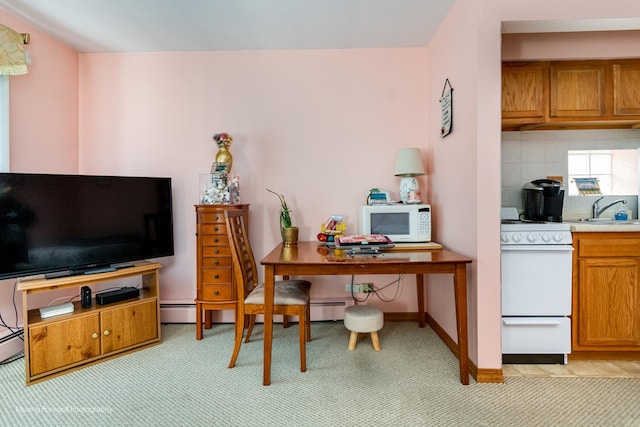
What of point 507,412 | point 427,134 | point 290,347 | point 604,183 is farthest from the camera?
point 427,134

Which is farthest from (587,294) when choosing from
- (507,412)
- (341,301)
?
(341,301)

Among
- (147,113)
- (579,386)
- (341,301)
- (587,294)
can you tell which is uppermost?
(147,113)

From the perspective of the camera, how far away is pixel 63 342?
188 cm

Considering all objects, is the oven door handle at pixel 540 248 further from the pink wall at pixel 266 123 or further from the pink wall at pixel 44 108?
the pink wall at pixel 44 108

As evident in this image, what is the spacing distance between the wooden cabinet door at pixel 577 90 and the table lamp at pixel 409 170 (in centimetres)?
101

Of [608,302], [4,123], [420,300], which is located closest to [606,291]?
[608,302]

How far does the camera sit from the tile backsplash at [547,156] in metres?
2.47

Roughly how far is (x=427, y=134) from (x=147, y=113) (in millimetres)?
2556

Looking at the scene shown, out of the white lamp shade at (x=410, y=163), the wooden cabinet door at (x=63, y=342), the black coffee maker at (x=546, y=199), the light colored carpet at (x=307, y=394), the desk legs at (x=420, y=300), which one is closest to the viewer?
the light colored carpet at (x=307, y=394)

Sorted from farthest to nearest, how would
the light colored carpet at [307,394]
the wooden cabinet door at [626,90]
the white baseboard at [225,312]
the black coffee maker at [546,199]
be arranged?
1. the white baseboard at [225,312]
2. the black coffee maker at [546,199]
3. the wooden cabinet door at [626,90]
4. the light colored carpet at [307,394]

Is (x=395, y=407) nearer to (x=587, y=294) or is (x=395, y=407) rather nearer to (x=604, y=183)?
(x=587, y=294)

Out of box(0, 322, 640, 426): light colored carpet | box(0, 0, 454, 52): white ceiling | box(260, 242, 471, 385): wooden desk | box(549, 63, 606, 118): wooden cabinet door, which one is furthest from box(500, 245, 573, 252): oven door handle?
box(0, 0, 454, 52): white ceiling

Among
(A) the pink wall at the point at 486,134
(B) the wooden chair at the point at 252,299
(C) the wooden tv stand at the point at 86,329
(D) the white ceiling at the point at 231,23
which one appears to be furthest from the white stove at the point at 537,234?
(C) the wooden tv stand at the point at 86,329

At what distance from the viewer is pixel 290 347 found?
7.22 ft
